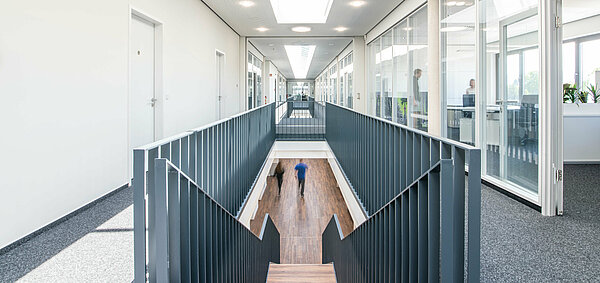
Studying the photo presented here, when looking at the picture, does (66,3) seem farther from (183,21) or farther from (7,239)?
(183,21)

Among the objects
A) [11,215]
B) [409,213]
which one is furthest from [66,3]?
[409,213]

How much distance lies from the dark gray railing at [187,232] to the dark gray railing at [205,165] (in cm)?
Result: 6

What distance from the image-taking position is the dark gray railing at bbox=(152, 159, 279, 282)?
5.47 ft

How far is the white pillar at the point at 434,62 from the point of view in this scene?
21.0ft

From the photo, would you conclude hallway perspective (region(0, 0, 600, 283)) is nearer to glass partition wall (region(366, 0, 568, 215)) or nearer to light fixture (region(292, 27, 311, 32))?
glass partition wall (region(366, 0, 568, 215))

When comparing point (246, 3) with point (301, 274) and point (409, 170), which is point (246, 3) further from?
point (409, 170)

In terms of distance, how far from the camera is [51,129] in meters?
3.28

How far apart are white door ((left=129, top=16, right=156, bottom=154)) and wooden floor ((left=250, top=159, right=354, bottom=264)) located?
16.2ft

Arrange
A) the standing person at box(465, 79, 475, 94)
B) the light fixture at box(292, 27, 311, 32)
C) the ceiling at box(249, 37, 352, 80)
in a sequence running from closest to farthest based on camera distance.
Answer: the standing person at box(465, 79, 475, 94) → the light fixture at box(292, 27, 311, 32) → the ceiling at box(249, 37, 352, 80)

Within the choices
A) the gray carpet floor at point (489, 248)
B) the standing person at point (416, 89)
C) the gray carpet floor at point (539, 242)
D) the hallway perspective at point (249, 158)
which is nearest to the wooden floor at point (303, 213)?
the hallway perspective at point (249, 158)

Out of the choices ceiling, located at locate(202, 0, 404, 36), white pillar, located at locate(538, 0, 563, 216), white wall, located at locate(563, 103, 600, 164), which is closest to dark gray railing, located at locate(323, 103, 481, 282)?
white pillar, located at locate(538, 0, 563, 216)

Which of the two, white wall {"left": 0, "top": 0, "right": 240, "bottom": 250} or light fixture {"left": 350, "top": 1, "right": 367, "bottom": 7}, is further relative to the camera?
light fixture {"left": 350, "top": 1, "right": 367, "bottom": 7}

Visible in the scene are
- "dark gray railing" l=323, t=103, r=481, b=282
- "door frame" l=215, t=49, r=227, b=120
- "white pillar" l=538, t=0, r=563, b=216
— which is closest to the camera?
"dark gray railing" l=323, t=103, r=481, b=282

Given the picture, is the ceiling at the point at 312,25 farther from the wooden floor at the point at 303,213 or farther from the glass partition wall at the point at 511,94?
the wooden floor at the point at 303,213
